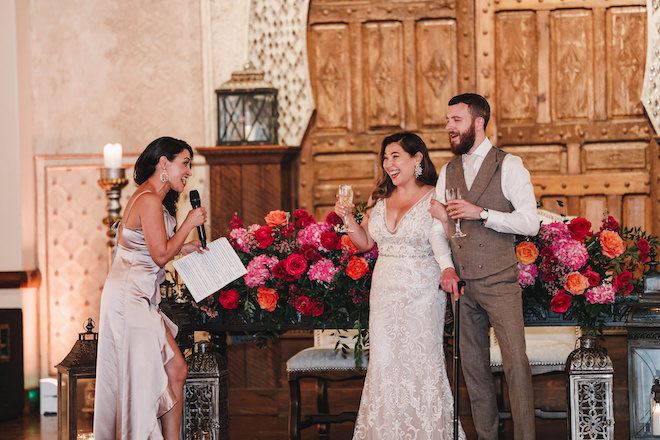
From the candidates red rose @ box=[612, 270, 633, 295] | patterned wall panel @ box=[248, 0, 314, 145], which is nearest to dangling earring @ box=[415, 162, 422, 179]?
red rose @ box=[612, 270, 633, 295]

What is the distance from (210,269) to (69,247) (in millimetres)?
2805

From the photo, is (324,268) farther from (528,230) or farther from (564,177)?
(564,177)

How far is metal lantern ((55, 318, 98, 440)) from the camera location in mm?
4156

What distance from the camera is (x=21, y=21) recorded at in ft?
21.3

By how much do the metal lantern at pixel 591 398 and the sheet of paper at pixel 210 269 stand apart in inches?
67.3

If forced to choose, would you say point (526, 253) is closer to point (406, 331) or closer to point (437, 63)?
point (406, 331)

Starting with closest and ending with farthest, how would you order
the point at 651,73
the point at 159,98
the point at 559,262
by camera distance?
the point at 559,262 < the point at 651,73 < the point at 159,98

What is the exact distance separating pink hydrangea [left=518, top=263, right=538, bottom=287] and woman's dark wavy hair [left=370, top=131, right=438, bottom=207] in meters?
0.62

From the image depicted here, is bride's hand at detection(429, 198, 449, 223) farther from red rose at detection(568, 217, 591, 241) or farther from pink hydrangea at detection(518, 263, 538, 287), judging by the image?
red rose at detection(568, 217, 591, 241)

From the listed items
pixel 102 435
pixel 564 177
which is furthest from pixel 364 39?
pixel 102 435

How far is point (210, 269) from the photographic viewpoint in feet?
13.8

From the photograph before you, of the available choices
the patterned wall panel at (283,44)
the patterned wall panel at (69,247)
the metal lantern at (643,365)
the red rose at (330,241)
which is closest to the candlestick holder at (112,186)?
the patterned wall panel at (69,247)

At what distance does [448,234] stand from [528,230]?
1.24ft

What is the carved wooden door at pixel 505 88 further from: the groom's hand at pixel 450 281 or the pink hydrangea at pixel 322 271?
the groom's hand at pixel 450 281
